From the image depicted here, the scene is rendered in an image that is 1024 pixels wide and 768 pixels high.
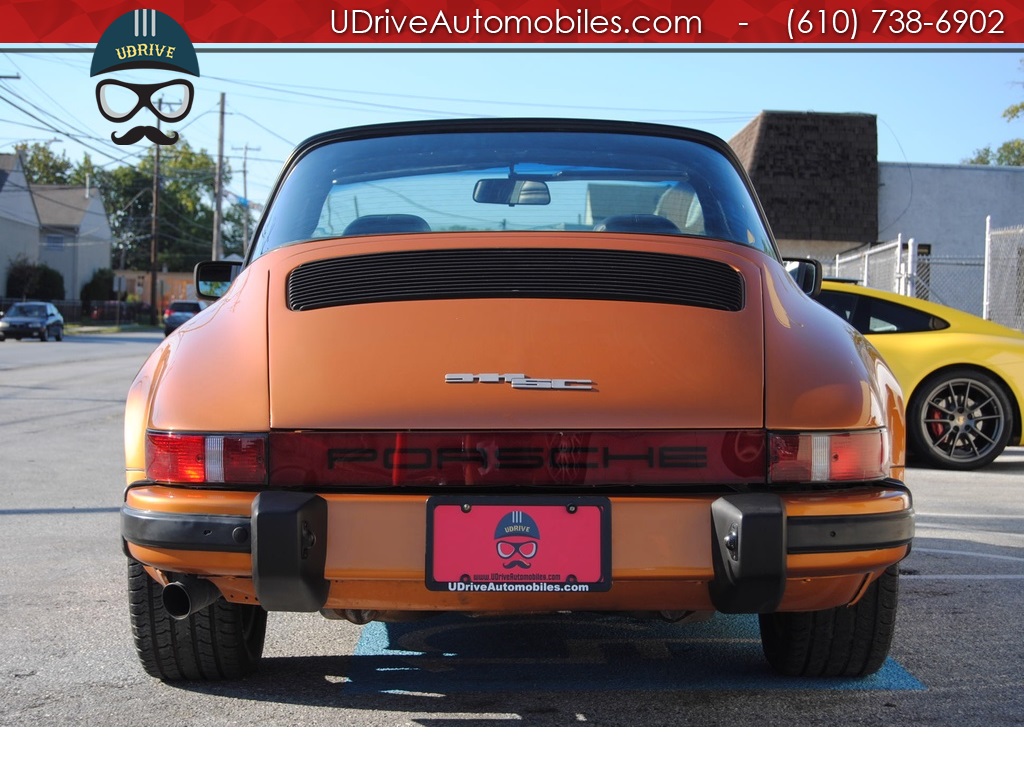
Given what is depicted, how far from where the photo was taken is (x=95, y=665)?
3.52 metres

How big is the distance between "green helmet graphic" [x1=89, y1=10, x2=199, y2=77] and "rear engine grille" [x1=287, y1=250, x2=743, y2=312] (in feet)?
39.5

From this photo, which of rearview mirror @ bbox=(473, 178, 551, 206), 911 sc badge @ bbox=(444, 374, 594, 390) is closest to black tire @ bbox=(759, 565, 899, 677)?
A: 911 sc badge @ bbox=(444, 374, 594, 390)

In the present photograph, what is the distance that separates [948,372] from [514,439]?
722 centimetres

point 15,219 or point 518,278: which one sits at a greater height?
point 15,219

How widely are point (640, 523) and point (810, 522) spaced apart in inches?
15.5

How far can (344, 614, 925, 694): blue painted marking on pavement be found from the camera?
3344 millimetres

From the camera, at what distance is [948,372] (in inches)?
357

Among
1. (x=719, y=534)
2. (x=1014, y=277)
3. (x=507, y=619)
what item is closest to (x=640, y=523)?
(x=719, y=534)

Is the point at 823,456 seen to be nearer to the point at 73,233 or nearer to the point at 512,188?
the point at 512,188

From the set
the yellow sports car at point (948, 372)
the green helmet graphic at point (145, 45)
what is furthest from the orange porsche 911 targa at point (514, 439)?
the green helmet graphic at point (145, 45)

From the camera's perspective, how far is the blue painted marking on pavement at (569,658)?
334 cm
